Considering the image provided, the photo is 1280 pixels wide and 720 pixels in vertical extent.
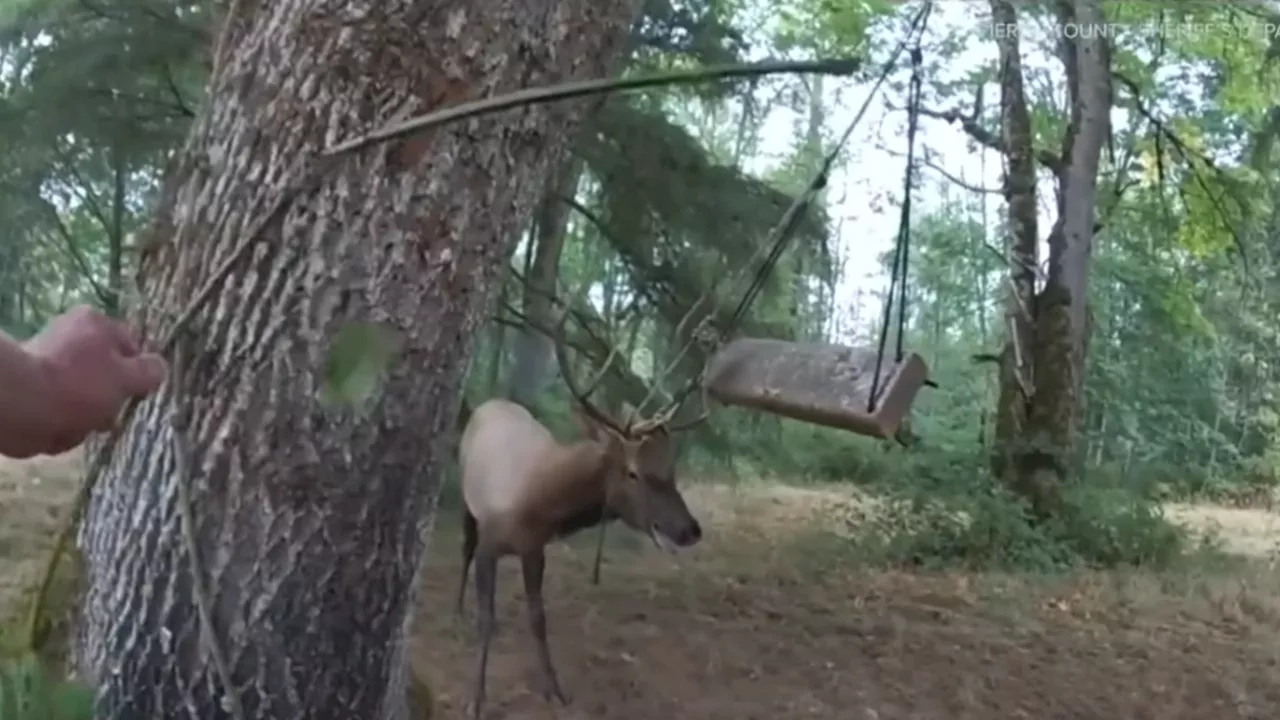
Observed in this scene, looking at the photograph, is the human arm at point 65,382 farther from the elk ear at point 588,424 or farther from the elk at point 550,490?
the elk ear at point 588,424

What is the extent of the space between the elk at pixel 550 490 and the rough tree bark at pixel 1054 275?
113 inches

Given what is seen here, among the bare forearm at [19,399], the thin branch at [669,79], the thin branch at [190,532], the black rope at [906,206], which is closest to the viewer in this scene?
the bare forearm at [19,399]

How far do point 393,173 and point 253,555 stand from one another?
423 mm

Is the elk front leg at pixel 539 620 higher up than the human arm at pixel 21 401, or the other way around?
the human arm at pixel 21 401

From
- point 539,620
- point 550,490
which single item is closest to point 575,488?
point 550,490

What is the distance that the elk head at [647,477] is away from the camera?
2.55 metres

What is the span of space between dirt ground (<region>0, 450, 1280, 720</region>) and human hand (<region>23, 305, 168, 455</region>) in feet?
6.46

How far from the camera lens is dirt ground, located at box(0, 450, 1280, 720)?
301 centimetres

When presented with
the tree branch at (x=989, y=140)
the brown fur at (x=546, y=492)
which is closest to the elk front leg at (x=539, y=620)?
the brown fur at (x=546, y=492)

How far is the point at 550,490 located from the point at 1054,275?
10.6 ft

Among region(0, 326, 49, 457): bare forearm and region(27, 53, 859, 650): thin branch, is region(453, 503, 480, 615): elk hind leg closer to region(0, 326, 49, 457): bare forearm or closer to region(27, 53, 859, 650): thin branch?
region(27, 53, 859, 650): thin branch

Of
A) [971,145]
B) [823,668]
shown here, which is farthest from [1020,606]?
[971,145]

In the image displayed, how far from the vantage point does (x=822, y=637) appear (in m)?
3.57

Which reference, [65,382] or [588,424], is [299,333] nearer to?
[65,382]
